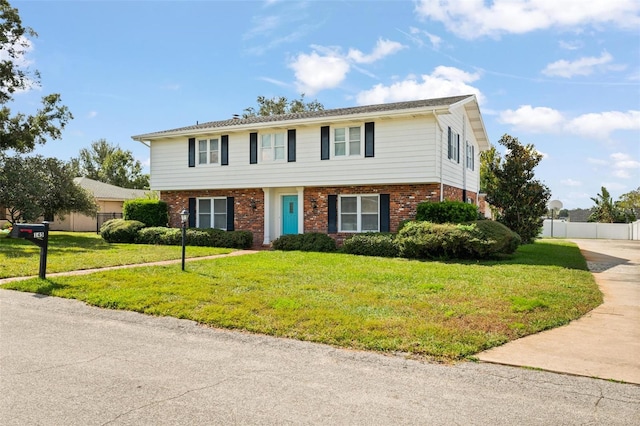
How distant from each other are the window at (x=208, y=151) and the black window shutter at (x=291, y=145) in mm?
3714

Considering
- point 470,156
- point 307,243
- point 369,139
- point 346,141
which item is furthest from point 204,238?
point 470,156

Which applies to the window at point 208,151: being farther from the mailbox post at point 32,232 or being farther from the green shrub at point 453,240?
the mailbox post at point 32,232

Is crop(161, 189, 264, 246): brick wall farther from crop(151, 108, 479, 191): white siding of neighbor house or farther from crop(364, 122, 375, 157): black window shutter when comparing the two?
crop(364, 122, 375, 157): black window shutter

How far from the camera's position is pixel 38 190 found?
69.7 feet

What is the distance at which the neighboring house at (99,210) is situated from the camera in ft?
112

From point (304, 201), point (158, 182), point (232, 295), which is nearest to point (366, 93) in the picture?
point (304, 201)

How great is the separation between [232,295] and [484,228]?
30.4ft

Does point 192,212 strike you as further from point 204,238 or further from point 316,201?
point 316,201

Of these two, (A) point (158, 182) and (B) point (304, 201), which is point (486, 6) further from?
(A) point (158, 182)

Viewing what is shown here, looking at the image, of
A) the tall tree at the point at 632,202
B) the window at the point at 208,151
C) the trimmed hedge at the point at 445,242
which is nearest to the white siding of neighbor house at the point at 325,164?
the window at the point at 208,151

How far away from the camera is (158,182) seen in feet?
74.2

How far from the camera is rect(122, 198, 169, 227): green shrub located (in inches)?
869

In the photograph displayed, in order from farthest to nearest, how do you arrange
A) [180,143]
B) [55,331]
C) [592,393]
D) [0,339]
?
[180,143] → [55,331] → [0,339] → [592,393]

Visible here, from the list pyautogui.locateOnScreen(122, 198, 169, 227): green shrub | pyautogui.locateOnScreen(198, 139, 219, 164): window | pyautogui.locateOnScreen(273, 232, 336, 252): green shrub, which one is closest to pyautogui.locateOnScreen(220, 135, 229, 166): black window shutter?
pyautogui.locateOnScreen(198, 139, 219, 164): window
